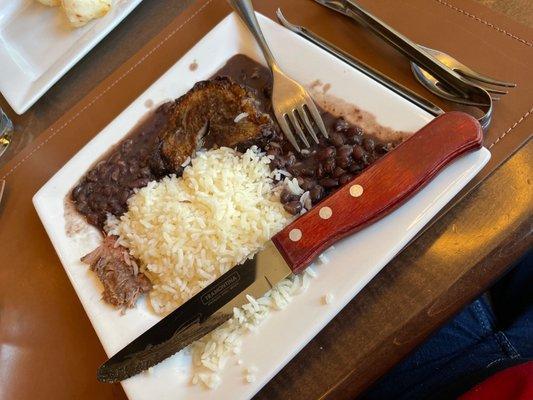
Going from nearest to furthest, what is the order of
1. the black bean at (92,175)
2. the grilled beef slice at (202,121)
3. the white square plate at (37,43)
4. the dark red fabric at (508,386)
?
1. the dark red fabric at (508,386)
2. the grilled beef slice at (202,121)
3. the black bean at (92,175)
4. the white square plate at (37,43)

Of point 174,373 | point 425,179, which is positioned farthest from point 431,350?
point 174,373

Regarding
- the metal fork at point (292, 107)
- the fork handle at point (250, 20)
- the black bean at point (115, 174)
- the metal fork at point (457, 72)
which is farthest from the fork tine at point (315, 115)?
the black bean at point (115, 174)

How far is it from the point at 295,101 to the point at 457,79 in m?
0.50

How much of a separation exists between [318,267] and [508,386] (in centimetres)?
59

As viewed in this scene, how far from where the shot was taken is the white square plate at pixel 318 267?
4.39 feet

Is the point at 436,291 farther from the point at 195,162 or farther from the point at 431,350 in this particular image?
the point at 195,162

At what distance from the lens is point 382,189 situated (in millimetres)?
1359

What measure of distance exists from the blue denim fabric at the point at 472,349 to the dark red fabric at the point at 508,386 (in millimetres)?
91

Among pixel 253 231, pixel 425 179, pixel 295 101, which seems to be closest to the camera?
pixel 425 179

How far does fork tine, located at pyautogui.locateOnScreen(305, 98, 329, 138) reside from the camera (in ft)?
5.39

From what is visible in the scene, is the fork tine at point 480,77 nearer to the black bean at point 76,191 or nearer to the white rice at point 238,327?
the white rice at point 238,327

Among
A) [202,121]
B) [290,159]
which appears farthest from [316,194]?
[202,121]

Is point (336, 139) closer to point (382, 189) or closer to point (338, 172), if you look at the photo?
point (338, 172)

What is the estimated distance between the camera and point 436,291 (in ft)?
4.56
